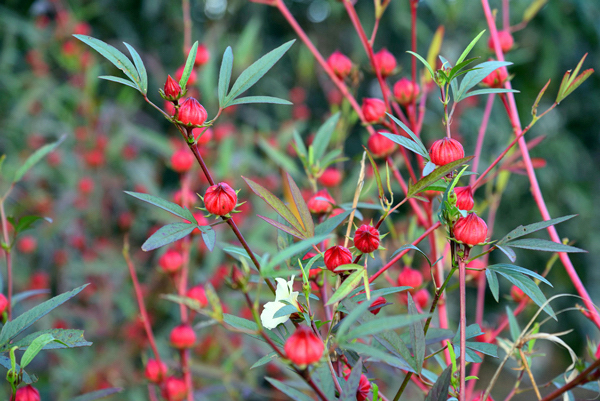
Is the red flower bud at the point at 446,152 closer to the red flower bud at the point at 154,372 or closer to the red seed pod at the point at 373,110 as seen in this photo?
the red seed pod at the point at 373,110

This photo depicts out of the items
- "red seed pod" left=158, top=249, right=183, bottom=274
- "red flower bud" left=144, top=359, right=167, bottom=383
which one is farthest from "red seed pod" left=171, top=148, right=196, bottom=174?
"red flower bud" left=144, top=359, right=167, bottom=383

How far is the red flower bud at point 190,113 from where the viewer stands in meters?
0.22

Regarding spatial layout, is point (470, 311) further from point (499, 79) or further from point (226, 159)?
point (499, 79)

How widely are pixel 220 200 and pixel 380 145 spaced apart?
17 centimetres

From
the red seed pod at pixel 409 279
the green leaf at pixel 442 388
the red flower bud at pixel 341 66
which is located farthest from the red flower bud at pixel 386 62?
the green leaf at pixel 442 388

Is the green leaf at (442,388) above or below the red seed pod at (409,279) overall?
above

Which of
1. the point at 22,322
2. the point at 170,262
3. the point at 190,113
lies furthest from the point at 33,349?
the point at 170,262

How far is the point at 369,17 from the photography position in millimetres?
1523

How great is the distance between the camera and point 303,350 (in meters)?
0.18

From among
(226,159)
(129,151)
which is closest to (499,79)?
(226,159)

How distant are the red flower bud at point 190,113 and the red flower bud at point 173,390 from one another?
0.94 feet

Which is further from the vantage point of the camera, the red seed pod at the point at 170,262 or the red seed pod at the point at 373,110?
the red seed pod at the point at 170,262

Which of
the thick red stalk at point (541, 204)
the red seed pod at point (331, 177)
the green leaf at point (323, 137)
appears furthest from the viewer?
the red seed pod at point (331, 177)

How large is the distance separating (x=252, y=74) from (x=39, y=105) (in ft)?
3.59
